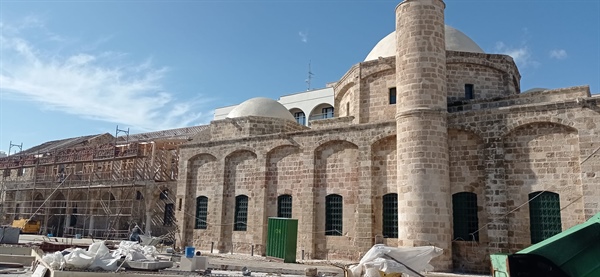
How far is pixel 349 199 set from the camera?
57.4ft

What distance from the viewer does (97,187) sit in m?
28.4

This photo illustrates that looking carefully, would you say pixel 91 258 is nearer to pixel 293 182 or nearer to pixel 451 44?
pixel 293 182

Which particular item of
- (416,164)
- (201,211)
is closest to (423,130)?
(416,164)

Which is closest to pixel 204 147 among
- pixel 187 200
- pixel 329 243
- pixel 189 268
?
pixel 187 200

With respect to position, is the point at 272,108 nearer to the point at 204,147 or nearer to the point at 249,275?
the point at 204,147

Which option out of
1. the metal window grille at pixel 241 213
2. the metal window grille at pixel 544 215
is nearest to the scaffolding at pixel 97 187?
the metal window grille at pixel 241 213

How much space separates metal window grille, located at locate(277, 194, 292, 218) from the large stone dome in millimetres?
7401

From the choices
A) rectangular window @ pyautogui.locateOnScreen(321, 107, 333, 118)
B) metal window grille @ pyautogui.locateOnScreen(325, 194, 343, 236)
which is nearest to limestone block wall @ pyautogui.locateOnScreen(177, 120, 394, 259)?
metal window grille @ pyautogui.locateOnScreen(325, 194, 343, 236)

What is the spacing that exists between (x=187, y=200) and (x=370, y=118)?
9.81 metres

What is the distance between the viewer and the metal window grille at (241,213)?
20.3 m

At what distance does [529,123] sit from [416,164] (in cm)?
369

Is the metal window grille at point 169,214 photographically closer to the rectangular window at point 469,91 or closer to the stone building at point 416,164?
the stone building at point 416,164

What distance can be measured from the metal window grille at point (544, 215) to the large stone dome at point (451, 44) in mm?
7616

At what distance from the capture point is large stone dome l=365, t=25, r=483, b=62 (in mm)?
19266
